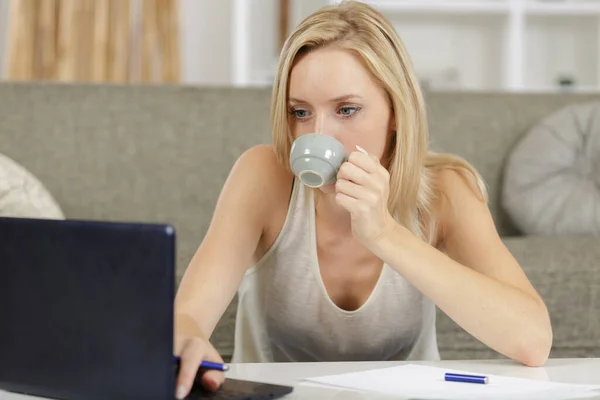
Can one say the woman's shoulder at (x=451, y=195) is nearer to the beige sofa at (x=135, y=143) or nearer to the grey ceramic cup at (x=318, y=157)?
the grey ceramic cup at (x=318, y=157)

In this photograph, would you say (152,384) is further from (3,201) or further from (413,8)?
(413,8)

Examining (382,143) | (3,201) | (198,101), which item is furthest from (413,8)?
(382,143)

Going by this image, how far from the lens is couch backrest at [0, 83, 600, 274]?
230 centimetres

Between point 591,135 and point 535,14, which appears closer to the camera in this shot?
point 591,135

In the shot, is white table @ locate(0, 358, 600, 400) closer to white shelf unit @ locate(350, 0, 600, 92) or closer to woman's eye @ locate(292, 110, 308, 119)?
woman's eye @ locate(292, 110, 308, 119)

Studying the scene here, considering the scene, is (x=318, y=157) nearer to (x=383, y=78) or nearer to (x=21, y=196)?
(x=383, y=78)

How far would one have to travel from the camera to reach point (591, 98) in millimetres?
2586

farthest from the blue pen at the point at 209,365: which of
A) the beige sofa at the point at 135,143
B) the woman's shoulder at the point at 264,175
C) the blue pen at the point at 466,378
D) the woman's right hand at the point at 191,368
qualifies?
the beige sofa at the point at 135,143

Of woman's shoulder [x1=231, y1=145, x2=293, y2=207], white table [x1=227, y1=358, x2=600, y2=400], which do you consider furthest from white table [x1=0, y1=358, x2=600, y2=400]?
woman's shoulder [x1=231, y1=145, x2=293, y2=207]

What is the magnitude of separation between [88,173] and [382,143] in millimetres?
1225

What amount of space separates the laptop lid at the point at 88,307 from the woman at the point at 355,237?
0.76 ft

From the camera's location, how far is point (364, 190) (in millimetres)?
1067

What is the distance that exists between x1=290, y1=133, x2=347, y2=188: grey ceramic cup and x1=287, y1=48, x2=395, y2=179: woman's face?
0.12 metres

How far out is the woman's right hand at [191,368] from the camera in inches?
30.6
